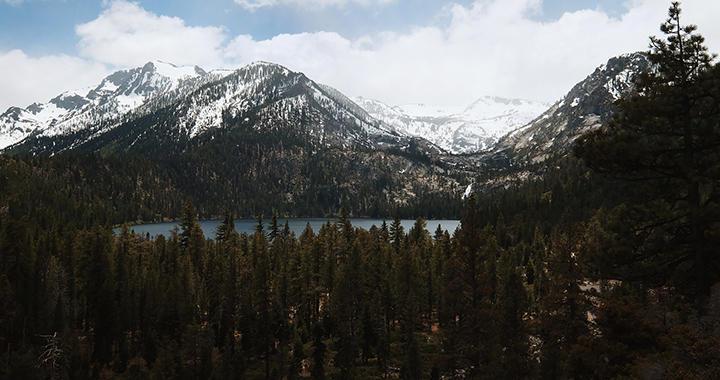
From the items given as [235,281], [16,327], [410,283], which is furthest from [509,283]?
[16,327]

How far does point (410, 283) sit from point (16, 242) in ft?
176

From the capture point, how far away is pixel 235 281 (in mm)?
62188

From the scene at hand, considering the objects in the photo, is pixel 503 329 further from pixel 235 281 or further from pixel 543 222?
pixel 543 222

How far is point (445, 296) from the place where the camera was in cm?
3412

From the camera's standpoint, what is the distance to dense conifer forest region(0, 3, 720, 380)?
18.3m

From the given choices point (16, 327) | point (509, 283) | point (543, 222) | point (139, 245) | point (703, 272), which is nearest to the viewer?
point (703, 272)

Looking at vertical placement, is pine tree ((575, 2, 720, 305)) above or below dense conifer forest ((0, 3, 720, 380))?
above

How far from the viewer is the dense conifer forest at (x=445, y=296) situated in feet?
59.9

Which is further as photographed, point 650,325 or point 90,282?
point 90,282

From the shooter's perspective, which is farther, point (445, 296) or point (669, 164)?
point (445, 296)

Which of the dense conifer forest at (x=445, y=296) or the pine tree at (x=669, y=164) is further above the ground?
the pine tree at (x=669, y=164)

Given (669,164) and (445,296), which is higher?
(669,164)

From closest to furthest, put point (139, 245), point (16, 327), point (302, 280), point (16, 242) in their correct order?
point (16, 327) → point (16, 242) → point (302, 280) → point (139, 245)

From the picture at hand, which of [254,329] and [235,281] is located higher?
[235,281]
